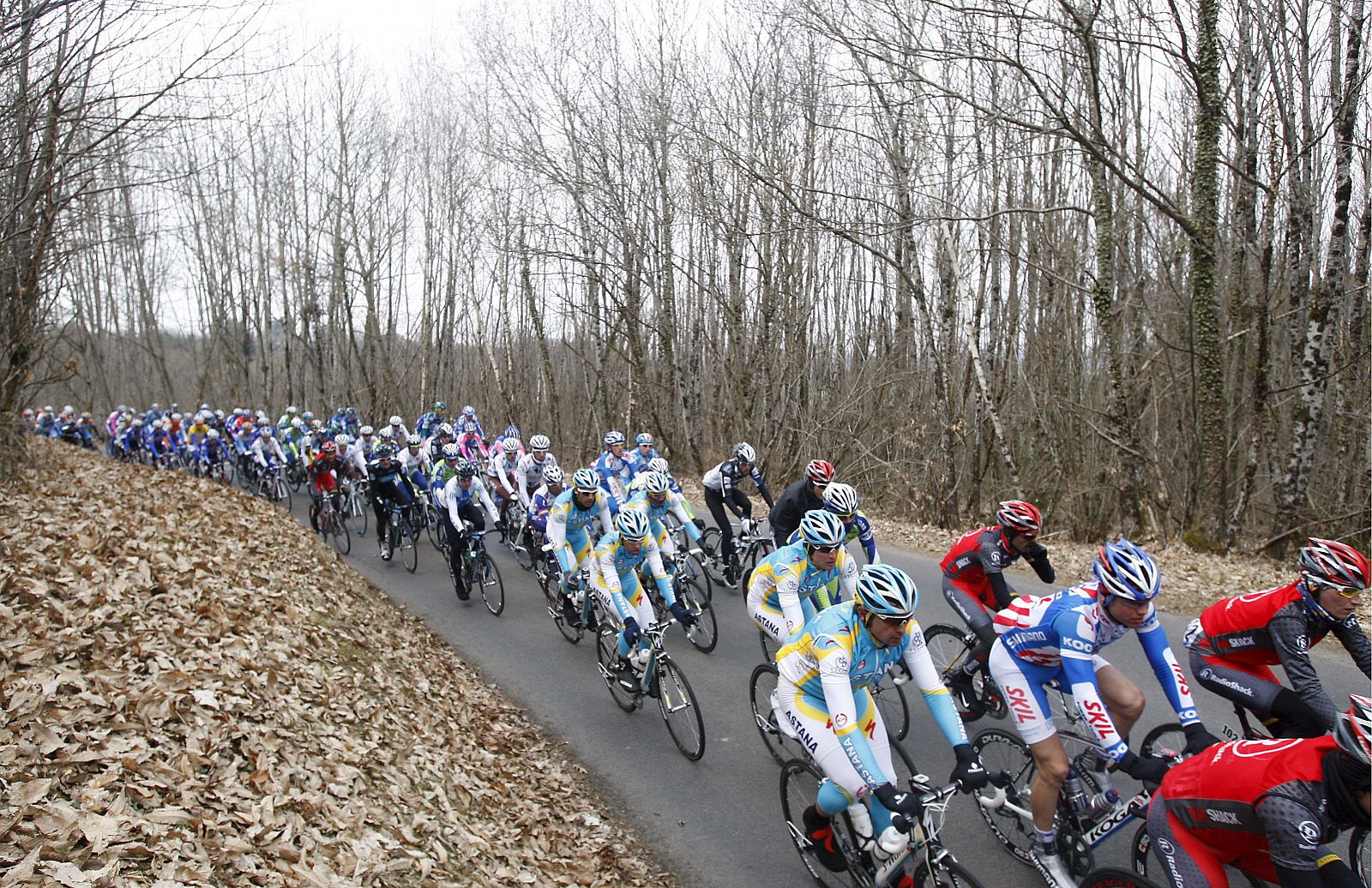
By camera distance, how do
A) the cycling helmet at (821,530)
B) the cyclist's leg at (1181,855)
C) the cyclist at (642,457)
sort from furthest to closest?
the cyclist at (642,457) → the cycling helmet at (821,530) → the cyclist's leg at (1181,855)

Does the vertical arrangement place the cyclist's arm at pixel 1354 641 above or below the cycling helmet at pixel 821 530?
below

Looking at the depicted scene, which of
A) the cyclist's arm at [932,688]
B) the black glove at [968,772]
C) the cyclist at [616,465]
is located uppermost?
the cyclist at [616,465]

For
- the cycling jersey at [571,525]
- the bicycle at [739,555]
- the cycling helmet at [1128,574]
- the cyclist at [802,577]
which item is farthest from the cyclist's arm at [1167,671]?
the bicycle at [739,555]

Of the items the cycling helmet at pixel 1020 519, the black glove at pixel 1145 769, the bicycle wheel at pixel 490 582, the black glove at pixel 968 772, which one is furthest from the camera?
the bicycle wheel at pixel 490 582

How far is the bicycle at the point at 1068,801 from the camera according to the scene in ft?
14.8

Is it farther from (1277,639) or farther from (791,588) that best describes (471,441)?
(1277,639)

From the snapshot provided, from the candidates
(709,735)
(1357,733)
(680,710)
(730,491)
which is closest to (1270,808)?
(1357,733)

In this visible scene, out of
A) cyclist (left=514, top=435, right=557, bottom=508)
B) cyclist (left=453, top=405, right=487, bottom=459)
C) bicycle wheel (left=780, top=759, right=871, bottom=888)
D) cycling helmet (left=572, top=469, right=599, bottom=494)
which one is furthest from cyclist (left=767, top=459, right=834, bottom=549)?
cyclist (left=453, top=405, right=487, bottom=459)

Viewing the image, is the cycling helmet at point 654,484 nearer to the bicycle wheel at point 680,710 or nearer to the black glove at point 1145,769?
the bicycle wheel at point 680,710

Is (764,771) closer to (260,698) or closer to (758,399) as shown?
(260,698)

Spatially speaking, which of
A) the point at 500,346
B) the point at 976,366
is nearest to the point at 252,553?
the point at 976,366

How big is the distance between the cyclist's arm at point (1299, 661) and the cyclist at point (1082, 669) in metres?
0.68

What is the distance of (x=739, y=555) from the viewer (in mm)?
11414

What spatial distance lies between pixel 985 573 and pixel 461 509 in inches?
305
